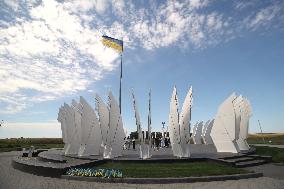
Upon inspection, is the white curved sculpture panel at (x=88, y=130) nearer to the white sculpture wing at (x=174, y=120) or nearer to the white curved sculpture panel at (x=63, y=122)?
the white curved sculpture panel at (x=63, y=122)

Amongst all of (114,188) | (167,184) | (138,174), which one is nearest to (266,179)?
(167,184)

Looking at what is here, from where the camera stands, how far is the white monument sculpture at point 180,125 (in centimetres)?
2041

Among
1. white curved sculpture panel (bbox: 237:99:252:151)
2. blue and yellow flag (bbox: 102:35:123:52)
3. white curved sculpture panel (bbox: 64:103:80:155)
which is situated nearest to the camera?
white curved sculpture panel (bbox: 64:103:80:155)

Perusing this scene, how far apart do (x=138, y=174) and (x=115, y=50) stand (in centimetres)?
2019

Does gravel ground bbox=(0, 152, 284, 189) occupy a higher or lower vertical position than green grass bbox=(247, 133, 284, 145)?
lower

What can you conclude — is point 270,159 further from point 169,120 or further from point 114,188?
point 114,188

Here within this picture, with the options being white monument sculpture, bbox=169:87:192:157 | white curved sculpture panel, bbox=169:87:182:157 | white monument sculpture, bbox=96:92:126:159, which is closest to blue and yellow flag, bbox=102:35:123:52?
white monument sculpture, bbox=96:92:126:159

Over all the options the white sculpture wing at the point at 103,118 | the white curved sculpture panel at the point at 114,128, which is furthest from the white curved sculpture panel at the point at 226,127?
the white sculpture wing at the point at 103,118

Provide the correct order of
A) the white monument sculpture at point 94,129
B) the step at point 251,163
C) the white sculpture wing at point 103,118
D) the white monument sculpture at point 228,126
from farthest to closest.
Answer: the white monument sculpture at point 228,126 → the white sculpture wing at point 103,118 → the white monument sculpture at point 94,129 → the step at point 251,163

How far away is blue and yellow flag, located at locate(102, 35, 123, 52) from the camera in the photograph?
3169cm

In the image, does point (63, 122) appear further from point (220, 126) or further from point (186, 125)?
point (220, 126)

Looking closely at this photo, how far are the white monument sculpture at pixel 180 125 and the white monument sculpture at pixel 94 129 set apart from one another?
352 centimetres

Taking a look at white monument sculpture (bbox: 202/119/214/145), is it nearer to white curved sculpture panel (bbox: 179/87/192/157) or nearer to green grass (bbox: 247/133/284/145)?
green grass (bbox: 247/133/284/145)

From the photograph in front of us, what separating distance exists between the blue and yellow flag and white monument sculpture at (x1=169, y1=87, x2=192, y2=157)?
12933 mm
